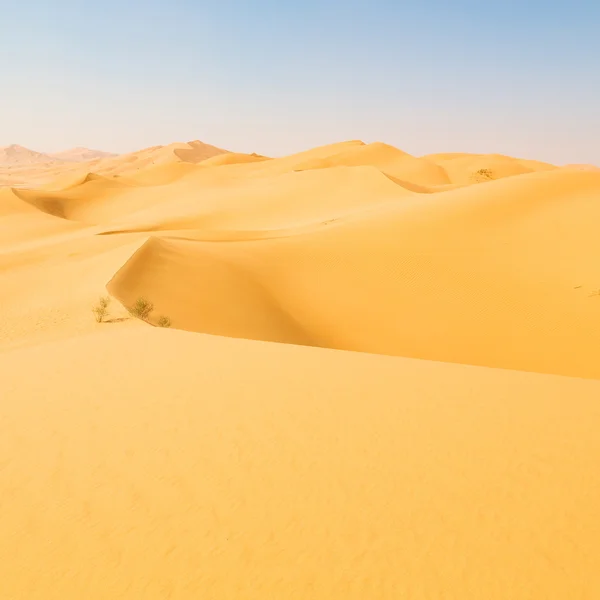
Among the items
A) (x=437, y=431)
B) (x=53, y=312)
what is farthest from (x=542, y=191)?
(x=437, y=431)

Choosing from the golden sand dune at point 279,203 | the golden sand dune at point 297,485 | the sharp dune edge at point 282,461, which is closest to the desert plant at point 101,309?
the sharp dune edge at point 282,461

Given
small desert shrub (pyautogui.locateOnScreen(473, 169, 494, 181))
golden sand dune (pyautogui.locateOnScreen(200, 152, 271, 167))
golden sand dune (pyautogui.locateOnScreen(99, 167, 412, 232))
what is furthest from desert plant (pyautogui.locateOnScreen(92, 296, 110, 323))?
golden sand dune (pyautogui.locateOnScreen(200, 152, 271, 167))

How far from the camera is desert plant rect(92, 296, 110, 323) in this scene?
9477 mm

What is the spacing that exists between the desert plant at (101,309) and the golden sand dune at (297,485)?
393cm

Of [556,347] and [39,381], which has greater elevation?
[39,381]

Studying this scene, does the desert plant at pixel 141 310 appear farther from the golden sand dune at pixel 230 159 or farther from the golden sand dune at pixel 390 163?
the golden sand dune at pixel 230 159

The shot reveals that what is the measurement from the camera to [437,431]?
421cm

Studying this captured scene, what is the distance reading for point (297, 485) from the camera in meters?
3.45

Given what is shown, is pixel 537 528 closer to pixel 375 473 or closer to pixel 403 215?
pixel 375 473

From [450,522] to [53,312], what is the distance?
9.97m

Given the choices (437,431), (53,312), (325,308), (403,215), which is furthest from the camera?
(403,215)

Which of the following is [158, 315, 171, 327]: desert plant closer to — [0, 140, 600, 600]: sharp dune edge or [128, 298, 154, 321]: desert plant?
[128, 298, 154, 321]: desert plant

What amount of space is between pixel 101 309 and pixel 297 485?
7.08 metres

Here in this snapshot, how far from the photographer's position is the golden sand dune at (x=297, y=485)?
2.69 m
